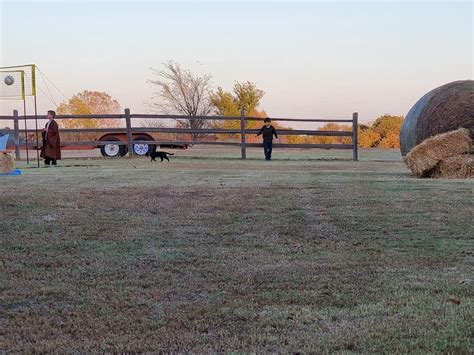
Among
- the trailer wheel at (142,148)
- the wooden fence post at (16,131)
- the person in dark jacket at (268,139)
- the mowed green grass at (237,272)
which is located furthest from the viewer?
the trailer wheel at (142,148)

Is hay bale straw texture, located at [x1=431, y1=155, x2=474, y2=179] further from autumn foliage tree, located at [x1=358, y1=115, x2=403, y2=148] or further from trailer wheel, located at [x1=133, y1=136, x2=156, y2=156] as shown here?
autumn foliage tree, located at [x1=358, y1=115, x2=403, y2=148]

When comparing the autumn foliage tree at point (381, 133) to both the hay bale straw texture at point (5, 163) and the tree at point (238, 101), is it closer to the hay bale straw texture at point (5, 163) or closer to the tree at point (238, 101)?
the tree at point (238, 101)

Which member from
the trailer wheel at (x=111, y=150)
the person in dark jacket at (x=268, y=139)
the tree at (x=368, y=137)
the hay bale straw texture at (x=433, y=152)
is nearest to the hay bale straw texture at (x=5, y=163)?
Result: the hay bale straw texture at (x=433, y=152)

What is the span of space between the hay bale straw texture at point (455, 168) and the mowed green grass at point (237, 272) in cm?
378

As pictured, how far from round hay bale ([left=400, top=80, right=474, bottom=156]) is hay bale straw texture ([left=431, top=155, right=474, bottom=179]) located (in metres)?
1.59

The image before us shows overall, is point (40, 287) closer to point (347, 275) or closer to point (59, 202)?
point (347, 275)

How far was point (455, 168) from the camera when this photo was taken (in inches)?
448

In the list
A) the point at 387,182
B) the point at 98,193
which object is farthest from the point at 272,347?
the point at 387,182

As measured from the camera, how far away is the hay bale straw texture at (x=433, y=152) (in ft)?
37.4

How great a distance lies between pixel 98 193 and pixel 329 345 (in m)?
5.79

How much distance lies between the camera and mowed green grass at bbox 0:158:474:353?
9.53ft

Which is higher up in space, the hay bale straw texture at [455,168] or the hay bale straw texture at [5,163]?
the hay bale straw texture at [5,163]

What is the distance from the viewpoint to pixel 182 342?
2816 millimetres

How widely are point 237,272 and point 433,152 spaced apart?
27.0ft
